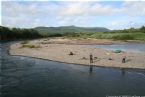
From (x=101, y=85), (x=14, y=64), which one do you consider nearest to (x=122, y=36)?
(x=14, y=64)

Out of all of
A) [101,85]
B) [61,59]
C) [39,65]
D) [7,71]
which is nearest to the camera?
[101,85]

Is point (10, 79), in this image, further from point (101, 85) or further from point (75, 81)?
point (101, 85)

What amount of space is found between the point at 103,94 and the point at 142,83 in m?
8.53

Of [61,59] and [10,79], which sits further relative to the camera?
[61,59]

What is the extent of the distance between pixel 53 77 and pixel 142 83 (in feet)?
44.1

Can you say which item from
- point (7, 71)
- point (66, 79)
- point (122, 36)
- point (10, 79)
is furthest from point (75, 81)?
point (122, 36)

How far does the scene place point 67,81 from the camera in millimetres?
36500

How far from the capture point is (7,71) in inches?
1662

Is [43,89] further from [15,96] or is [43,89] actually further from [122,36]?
[122,36]

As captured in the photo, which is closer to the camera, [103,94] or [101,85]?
[103,94]

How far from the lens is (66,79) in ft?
124

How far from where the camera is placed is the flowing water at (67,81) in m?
31.0

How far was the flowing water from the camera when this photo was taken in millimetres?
31000

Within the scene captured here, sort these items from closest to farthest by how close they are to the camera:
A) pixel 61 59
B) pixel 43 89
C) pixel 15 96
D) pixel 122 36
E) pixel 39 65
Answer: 1. pixel 15 96
2. pixel 43 89
3. pixel 39 65
4. pixel 61 59
5. pixel 122 36
